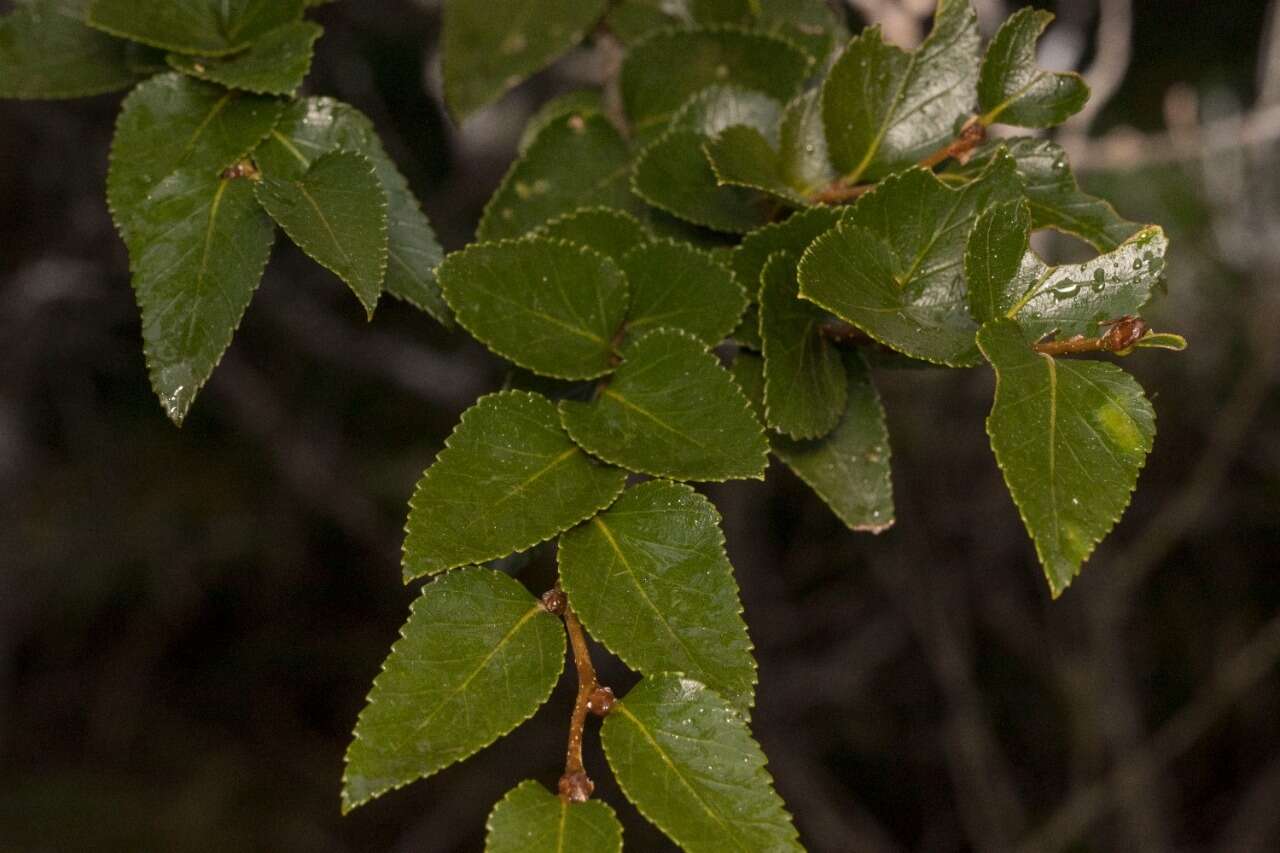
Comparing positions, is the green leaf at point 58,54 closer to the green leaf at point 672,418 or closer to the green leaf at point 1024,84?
the green leaf at point 672,418

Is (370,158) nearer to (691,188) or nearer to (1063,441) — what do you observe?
(691,188)

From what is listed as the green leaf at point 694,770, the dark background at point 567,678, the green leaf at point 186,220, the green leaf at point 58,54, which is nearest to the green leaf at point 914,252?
the green leaf at point 694,770

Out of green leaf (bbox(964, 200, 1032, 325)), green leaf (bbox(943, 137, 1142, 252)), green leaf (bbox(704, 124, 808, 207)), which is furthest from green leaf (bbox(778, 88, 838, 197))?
green leaf (bbox(964, 200, 1032, 325))

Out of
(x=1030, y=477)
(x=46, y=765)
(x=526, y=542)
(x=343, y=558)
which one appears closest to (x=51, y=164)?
(x=343, y=558)

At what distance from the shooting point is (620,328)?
0.84m

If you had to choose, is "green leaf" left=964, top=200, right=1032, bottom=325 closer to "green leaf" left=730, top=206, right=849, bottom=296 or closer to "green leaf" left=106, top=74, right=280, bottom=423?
"green leaf" left=730, top=206, right=849, bottom=296

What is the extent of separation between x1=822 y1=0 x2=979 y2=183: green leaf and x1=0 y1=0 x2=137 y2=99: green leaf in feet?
1.81

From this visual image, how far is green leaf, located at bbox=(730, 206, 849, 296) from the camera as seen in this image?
0.79 meters

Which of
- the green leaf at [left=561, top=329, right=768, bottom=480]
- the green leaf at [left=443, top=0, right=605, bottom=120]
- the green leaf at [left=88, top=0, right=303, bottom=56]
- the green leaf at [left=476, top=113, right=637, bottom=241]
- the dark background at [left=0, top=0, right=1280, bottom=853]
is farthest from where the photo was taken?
the dark background at [left=0, top=0, right=1280, bottom=853]

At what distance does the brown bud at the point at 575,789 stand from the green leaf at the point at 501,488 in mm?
141

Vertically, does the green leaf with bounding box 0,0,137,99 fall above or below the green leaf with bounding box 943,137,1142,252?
below

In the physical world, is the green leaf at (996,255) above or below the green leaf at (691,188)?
above

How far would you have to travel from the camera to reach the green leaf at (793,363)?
77 cm

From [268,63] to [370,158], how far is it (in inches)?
4.0
